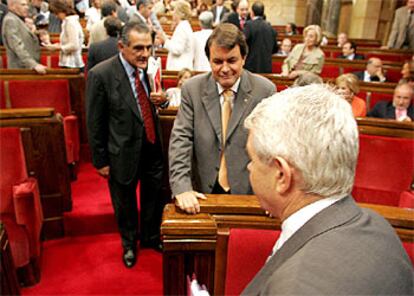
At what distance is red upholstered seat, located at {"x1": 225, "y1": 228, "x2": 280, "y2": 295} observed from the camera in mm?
1154

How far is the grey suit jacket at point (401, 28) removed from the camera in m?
6.00

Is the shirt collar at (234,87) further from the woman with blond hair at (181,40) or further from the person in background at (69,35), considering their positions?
the person in background at (69,35)

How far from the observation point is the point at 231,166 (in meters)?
1.58

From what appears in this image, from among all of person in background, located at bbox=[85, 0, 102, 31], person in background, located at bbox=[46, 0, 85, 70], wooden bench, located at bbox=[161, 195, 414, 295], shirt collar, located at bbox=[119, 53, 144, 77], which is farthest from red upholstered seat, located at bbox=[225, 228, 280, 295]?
person in background, located at bbox=[85, 0, 102, 31]

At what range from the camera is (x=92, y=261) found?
2.31m

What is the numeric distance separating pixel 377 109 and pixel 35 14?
4260mm

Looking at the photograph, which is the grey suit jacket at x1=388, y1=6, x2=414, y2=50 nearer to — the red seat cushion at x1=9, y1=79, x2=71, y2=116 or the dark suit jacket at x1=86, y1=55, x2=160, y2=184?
the red seat cushion at x1=9, y1=79, x2=71, y2=116

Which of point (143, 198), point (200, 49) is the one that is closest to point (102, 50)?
point (200, 49)

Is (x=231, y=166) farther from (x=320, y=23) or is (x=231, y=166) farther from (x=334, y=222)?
(x=320, y=23)

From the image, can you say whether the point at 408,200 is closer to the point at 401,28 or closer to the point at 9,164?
the point at 9,164

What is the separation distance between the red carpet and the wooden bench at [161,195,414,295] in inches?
39.9

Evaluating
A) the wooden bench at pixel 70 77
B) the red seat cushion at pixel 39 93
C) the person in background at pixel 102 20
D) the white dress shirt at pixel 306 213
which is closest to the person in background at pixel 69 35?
the person in background at pixel 102 20

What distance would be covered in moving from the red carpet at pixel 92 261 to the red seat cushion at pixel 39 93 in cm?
76

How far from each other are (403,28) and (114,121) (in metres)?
5.91
